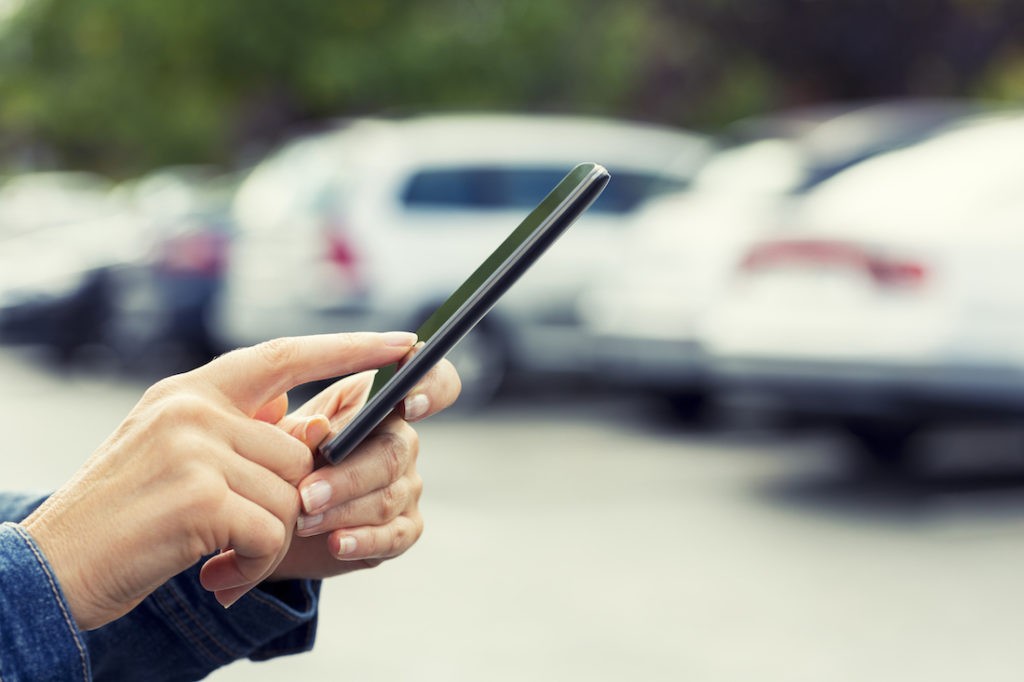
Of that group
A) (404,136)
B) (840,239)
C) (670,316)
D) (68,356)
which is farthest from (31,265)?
(840,239)

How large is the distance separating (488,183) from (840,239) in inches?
159

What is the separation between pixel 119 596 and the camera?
125cm

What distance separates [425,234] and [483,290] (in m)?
8.32

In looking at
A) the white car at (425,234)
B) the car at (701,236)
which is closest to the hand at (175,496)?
the car at (701,236)

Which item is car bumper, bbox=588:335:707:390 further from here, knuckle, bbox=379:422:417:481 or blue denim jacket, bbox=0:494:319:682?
knuckle, bbox=379:422:417:481

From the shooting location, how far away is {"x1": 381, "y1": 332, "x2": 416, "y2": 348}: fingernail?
1.37 m

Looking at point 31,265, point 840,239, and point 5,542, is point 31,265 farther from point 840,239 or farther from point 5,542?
point 5,542

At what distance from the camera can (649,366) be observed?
7926 mm

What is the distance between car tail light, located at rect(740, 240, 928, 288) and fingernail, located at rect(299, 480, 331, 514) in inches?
194

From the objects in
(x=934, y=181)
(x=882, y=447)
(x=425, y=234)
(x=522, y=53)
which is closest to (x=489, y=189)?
(x=425, y=234)

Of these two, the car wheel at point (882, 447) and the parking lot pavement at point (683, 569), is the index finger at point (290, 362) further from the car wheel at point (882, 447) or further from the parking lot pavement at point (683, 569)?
the car wheel at point (882, 447)

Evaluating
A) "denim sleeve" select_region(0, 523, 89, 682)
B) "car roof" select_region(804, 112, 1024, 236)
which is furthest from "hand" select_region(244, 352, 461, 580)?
"car roof" select_region(804, 112, 1024, 236)

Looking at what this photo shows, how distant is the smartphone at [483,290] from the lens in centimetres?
130

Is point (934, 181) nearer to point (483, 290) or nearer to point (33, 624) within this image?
point (483, 290)
